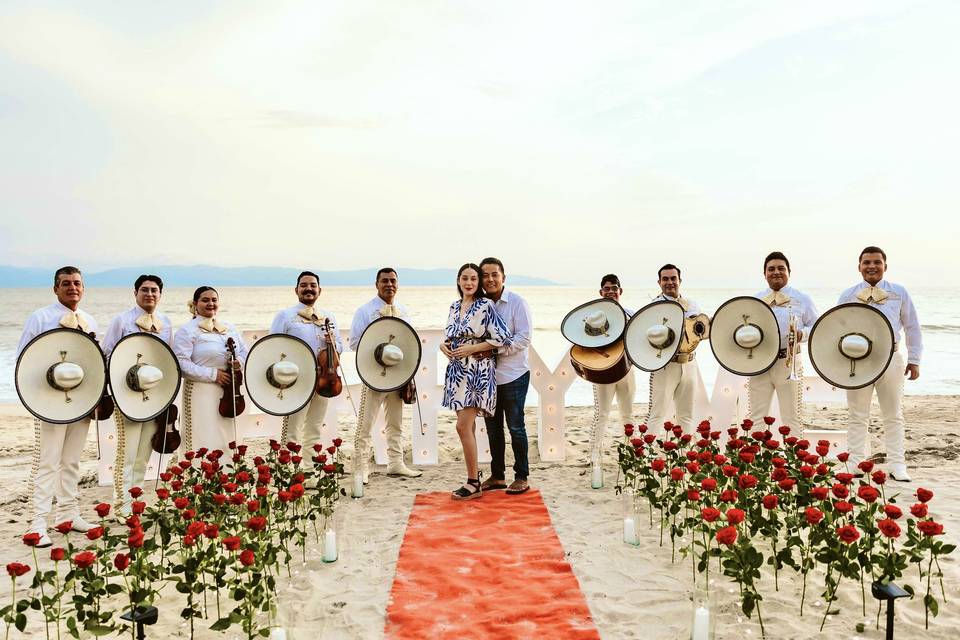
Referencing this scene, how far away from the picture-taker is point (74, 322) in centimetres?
470

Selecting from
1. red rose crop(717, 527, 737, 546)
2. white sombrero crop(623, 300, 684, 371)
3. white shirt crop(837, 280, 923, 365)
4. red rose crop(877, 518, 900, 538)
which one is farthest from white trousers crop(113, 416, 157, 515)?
white shirt crop(837, 280, 923, 365)

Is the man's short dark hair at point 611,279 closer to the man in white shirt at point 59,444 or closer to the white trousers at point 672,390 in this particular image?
the white trousers at point 672,390

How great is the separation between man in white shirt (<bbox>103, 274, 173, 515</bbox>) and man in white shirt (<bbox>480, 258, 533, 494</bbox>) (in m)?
2.53

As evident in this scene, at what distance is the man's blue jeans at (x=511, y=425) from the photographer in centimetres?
545

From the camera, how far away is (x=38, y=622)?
340 cm

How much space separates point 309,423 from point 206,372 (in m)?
1.13

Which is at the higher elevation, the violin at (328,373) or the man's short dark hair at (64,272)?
the man's short dark hair at (64,272)

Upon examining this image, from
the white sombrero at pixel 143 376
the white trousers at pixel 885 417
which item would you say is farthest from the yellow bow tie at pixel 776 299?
the white sombrero at pixel 143 376

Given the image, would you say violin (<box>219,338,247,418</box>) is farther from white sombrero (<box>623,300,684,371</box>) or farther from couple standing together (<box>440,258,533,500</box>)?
white sombrero (<box>623,300,684,371</box>)

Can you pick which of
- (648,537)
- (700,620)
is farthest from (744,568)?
(648,537)

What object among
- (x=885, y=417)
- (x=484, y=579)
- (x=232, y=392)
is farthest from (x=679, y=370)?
(x=232, y=392)

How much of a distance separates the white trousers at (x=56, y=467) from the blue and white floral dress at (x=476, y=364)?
107 inches

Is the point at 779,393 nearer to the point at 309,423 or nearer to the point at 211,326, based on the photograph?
the point at 309,423

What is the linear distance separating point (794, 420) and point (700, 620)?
347cm
